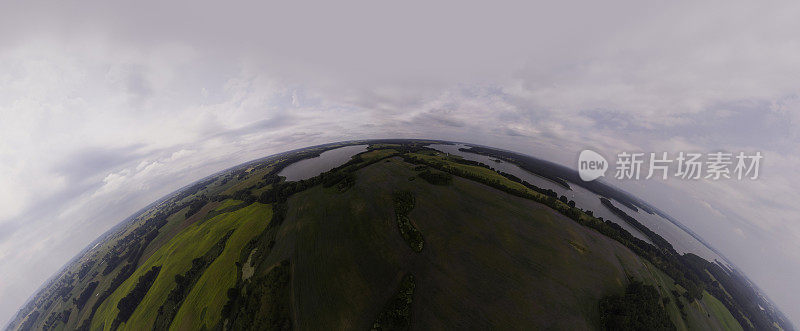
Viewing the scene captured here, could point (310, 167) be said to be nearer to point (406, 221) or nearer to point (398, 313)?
point (406, 221)

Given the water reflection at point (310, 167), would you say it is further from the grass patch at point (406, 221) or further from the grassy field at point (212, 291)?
the grass patch at point (406, 221)

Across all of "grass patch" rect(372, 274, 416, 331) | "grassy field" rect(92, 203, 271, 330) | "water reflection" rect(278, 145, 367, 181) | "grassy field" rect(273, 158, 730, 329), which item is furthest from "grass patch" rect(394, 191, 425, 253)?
"water reflection" rect(278, 145, 367, 181)

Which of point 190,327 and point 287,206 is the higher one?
point 287,206

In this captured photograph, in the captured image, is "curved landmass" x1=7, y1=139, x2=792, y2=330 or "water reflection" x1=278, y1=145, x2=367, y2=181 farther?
"water reflection" x1=278, y1=145, x2=367, y2=181

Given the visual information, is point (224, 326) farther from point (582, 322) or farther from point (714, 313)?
point (714, 313)

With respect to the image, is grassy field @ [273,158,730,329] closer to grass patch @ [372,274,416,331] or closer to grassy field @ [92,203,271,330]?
grass patch @ [372,274,416,331]

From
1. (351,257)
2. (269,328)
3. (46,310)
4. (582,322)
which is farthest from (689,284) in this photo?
(46,310)
